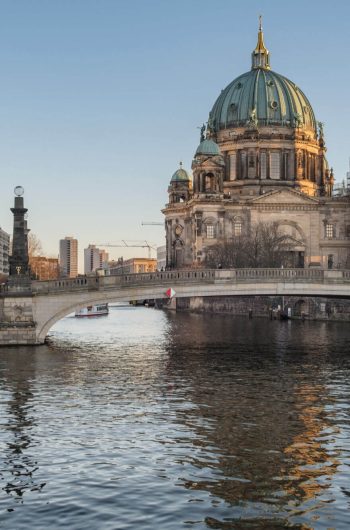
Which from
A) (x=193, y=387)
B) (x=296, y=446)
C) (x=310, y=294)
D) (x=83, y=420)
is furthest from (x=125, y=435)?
(x=310, y=294)

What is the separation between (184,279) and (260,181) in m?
102

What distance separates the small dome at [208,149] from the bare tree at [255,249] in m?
16.8

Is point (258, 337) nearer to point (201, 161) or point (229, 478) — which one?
point (229, 478)

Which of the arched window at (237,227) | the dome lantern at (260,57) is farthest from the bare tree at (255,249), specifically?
the dome lantern at (260,57)

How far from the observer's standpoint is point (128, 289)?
68625 mm

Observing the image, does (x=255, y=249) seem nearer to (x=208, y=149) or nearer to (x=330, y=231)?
(x=330, y=231)

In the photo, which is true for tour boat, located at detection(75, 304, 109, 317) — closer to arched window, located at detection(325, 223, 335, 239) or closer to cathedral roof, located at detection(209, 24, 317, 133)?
arched window, located at detection(325, 223, 335, 239)

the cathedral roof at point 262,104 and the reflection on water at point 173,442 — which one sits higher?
the cathedral roof at point 262,104

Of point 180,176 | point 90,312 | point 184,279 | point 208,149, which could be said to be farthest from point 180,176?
point 184,279

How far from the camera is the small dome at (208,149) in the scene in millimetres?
161875

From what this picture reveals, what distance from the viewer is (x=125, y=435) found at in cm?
3338

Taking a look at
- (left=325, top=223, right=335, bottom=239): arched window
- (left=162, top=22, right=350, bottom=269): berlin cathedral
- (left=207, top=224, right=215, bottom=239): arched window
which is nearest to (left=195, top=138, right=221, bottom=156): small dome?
(left=162, top=22, right=350, bottom=269): berlin cathedral

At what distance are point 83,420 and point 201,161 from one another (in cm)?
12696

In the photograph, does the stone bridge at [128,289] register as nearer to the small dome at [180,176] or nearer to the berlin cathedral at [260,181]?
the berlin cathedral at [260,181]
